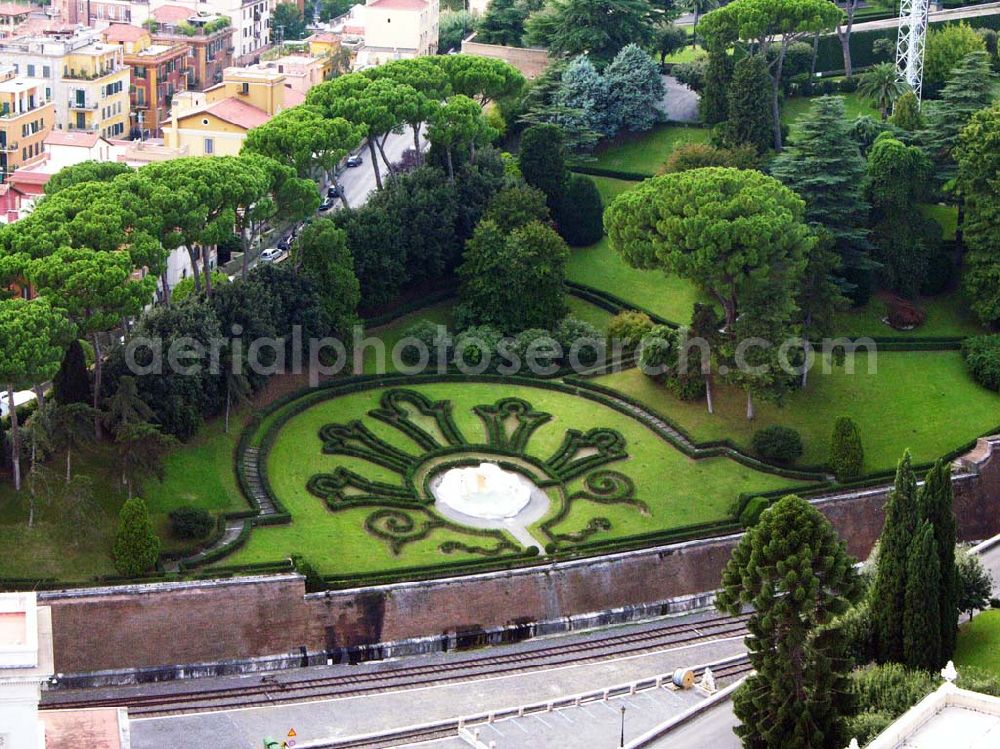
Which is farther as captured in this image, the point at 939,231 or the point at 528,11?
the point at 528,11

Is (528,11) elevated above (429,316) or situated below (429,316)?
above

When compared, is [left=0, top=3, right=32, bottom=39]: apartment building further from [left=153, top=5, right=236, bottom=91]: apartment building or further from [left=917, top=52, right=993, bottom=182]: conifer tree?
[left=917, top=52, right=993, bottom=182]: conifer tree

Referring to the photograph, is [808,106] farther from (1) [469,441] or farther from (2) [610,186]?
(1) [469,441]

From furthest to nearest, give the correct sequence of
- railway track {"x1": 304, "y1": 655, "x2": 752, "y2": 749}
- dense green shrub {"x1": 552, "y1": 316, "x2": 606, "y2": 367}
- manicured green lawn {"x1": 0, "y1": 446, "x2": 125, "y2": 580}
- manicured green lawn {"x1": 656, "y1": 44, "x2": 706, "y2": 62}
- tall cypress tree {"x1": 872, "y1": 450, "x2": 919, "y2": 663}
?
manicured green lawn {"x1": 656, "y1": 44, "x2": 706, "y2": 62}, dense green shrub {"x1": 552, "y1": 316, "x2": 606, "y2": 367}, manicured green lawn {"x1": 0, "y1": 446, "x2": 125, "y2": 580}, railway track {"x1": 304, "y1": 655, "x2": 752, "y2": 749}, tall cypress tree {"x1": 872, "y1": 450, "x2": 919, "y2": 663}

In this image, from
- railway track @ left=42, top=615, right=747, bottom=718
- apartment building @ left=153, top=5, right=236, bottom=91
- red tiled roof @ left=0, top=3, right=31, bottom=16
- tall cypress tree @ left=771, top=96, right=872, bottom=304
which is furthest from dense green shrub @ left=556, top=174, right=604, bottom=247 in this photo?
red tiled roof @ left=0, top=3, right=31, bottom=16

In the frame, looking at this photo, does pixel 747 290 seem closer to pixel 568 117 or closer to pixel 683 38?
pixel 568 117

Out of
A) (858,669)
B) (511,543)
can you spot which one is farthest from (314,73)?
(858,669)
